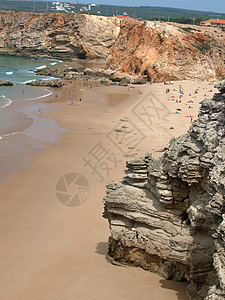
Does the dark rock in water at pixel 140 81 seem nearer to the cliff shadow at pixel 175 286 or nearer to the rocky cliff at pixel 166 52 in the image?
the rocky cliff at pixel 166 52

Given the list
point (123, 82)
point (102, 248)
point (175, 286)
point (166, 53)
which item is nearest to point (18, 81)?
point (123, 82)

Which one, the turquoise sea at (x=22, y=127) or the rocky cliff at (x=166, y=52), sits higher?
the rocky cliff at (x=166, y=52)

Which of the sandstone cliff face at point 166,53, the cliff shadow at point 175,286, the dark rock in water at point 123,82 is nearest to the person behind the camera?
the cliff shadow at point 175,286

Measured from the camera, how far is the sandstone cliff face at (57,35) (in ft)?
298

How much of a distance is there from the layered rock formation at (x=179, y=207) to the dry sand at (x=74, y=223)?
2.26 ft

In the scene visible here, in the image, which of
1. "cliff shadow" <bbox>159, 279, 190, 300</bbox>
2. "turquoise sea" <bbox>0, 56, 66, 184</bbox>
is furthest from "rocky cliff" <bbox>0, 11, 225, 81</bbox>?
"cliff shadow" <bbox>159, 279, 190, 300</bbox>

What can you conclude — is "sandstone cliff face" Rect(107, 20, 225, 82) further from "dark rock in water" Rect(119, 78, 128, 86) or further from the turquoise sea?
the turquoise sea

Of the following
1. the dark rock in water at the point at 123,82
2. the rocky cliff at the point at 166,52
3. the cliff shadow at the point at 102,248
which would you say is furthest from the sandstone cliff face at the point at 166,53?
the cliff shadow at the point at 102,248

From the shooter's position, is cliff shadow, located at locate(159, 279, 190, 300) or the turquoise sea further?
the turquoise sea

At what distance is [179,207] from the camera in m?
8.26

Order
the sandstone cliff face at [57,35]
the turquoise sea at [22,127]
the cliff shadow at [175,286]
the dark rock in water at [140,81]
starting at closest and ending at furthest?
the cliff shadow at [175,286] → the turquoise sea at [22,127] → the dark rock in water at [140,81] → the sandstone cliff face at [57,35]

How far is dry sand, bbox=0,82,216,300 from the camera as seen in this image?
8.68 metres

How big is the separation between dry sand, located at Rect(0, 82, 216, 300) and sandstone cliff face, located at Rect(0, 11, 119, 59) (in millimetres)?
66201

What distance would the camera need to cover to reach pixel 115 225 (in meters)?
9.23
